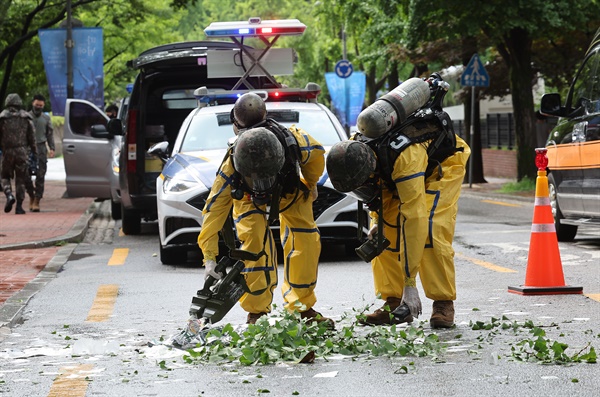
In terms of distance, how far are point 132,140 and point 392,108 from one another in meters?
8.49

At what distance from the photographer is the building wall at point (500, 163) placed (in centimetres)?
3556

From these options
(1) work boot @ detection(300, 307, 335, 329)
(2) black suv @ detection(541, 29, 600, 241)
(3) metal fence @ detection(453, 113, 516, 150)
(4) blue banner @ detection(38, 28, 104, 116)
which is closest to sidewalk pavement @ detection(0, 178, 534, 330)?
(1) work boot @ detection(300, 307, 335, 329)

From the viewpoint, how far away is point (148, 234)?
17.2 m

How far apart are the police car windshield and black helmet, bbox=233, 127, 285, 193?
18.7 feet

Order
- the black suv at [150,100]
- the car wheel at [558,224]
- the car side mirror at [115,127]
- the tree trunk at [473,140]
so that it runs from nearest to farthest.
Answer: the car wheel at [558,224] → the black suv at [150,100] → the car side mirror at [115,127] → the tree trunk at [473,140]

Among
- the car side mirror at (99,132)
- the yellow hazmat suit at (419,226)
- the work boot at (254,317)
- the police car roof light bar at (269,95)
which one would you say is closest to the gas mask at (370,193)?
the yellow hazmat suit at (419,226)

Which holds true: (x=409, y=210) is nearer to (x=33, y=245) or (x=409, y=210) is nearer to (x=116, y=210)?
(x=33, y=245)

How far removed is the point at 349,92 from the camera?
1654 inches

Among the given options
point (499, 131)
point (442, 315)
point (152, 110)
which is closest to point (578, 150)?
point (442, 315)

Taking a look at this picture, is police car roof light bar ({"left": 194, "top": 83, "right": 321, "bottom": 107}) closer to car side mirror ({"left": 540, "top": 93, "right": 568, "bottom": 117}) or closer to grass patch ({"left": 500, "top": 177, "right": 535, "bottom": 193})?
car side mirror ({"left": 540, "top": 93, "right": 568, "bottom": 117})

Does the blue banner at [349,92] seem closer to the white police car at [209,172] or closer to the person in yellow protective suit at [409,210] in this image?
the white police car at [209,172]

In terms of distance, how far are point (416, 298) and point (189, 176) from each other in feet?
16.6

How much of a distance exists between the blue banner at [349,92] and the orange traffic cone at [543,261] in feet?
104

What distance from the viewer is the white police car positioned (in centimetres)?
1216
